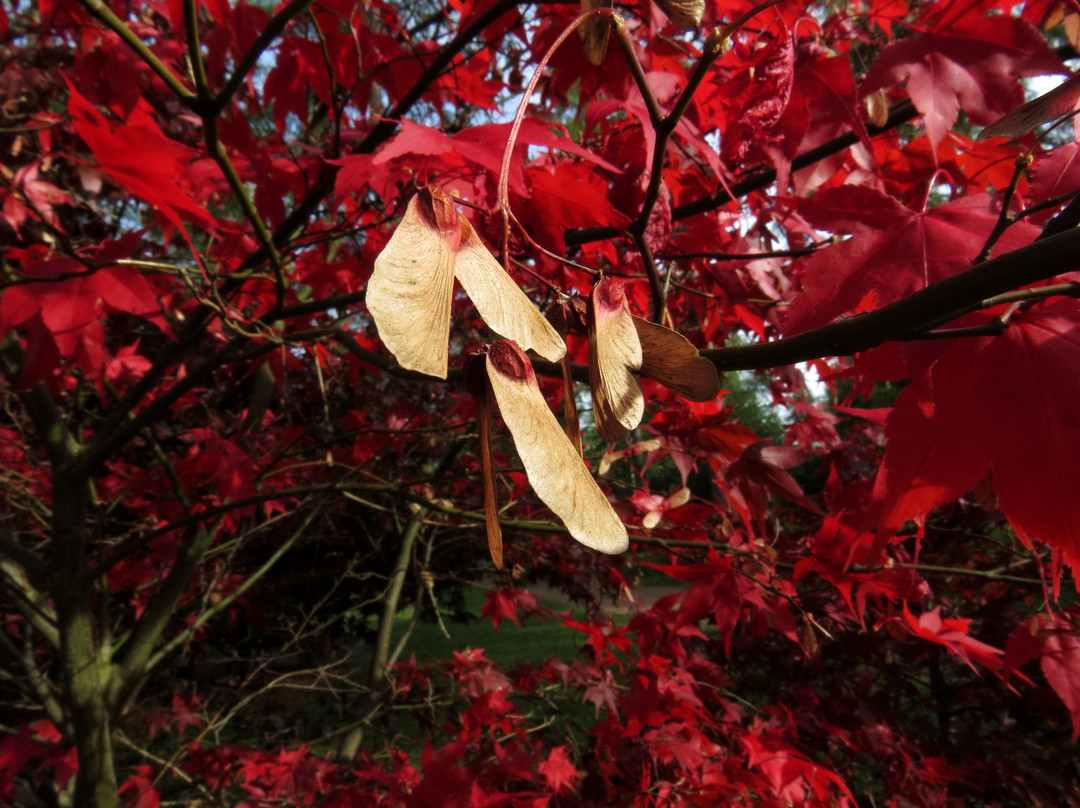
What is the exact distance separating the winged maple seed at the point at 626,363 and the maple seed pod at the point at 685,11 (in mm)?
252

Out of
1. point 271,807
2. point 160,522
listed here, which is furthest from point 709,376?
point 160,522

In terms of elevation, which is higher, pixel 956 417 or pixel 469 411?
pixel 956 417

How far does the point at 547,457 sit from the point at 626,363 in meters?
0.09

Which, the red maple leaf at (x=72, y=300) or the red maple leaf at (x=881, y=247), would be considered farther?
the red maple leaf at (x=72, y=300)

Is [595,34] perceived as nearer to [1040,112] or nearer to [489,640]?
[1040,112]

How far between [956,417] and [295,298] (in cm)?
219

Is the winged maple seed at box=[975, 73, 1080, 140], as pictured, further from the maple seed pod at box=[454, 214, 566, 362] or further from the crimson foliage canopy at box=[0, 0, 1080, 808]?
the maple seed pod at box=[454, 214, 566, 362]

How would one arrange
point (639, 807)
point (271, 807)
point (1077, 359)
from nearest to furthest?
point (1077, 359), point (639, 807), point (271, 807)

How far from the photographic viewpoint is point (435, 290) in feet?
0.78

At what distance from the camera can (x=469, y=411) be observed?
62.2 inches

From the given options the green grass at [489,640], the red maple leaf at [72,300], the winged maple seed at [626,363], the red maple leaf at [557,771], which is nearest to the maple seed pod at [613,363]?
the winged maple seed at [626,363]

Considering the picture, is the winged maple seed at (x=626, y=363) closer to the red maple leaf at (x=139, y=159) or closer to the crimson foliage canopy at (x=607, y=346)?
the crimson foliage canopy at (x=607, y=346)

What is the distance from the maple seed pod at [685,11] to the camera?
1.38 feet

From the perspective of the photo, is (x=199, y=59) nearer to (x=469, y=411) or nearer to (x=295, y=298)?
(x=469, y=411)
